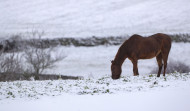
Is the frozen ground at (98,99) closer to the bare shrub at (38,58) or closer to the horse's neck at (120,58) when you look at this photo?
the horse's neck at (120,58)

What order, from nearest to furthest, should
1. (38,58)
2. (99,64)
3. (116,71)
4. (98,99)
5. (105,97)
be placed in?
(98,99) → (105,97) → (116,71) → (38,58) → (99,64)

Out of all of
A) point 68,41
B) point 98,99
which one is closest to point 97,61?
point 68,41

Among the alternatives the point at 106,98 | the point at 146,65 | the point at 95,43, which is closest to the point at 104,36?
the point at 95,43

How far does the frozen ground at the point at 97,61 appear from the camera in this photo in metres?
32.0

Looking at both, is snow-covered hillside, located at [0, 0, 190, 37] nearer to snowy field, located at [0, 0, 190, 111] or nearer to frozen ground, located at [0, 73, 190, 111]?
snowy field, located at [0, 0, 190, 111]

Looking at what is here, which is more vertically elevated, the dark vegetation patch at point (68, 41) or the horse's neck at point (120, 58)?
the dark vegetation patch at point (68, 41)

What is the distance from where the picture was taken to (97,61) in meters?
37.6

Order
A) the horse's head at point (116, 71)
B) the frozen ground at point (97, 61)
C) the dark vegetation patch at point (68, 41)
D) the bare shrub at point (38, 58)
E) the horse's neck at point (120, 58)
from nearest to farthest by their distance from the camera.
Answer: the horse's head at point (116, 71), the horse's neck at point (120, 58), the bare shrub at point (38, 58), the frozen ground at point (97, 61), the dark vegetation patch at point (68, 41)

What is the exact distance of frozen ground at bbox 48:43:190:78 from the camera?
3200 centimetres

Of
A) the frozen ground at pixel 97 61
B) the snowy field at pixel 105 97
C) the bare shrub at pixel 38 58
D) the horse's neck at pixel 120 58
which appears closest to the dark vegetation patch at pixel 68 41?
the bare shrub at pixel 38 58

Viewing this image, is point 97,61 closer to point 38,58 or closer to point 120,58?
point 38,58

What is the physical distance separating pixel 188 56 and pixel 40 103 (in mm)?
27786

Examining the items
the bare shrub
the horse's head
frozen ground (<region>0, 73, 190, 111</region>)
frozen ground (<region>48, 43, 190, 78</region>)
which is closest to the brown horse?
the horse's head

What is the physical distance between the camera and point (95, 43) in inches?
1770
